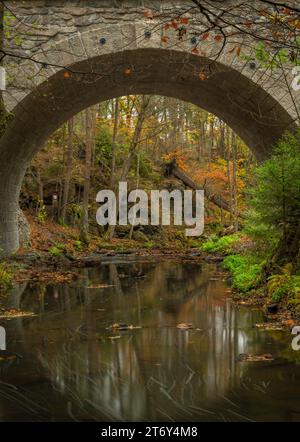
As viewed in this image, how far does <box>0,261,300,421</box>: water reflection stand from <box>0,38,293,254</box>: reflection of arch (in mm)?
4156

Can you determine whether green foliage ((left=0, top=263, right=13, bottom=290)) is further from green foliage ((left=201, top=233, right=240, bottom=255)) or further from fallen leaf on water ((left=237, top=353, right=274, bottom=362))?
green foliage ((left=201, top=233, right=240, bottom=255))

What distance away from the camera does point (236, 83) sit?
10.7 meters

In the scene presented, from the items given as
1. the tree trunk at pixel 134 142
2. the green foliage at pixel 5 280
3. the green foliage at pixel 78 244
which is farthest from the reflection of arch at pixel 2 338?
the tree trunk at pixel 134 142

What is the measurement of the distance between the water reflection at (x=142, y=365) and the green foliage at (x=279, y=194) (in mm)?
1602

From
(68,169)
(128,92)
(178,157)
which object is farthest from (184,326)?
(178,157)

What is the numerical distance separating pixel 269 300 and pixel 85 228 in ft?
43.1

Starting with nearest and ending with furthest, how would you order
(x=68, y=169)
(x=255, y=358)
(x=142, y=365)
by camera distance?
(x=142, y=365) < (x=255, y=358) < (x=68, y=169)

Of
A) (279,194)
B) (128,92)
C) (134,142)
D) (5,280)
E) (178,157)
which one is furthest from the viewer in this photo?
(178,157)

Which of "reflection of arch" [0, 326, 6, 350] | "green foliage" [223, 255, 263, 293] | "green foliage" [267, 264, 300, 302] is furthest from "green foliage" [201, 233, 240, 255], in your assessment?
"reflection of arch" [0, 326, 6, 350]

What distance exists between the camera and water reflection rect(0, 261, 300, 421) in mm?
3922

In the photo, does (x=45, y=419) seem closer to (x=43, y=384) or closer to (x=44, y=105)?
(x=43, y=384)

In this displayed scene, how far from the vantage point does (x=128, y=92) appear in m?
13.6

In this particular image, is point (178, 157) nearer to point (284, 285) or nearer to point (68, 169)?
point (68, 169)

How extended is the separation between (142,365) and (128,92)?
983 centimetres
